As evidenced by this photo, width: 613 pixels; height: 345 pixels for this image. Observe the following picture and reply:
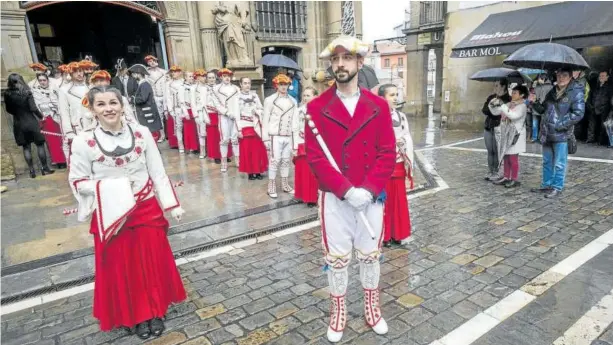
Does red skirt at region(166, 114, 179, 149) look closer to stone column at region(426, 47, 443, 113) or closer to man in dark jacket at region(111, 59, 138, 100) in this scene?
man in dark jacket at region(111, 59, 138, 100)

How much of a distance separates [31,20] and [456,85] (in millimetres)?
16644

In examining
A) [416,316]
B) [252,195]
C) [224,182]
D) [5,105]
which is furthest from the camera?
[5,105]

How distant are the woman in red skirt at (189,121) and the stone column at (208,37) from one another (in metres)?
2.55

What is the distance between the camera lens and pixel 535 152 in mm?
9961

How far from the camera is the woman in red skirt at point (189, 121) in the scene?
1008 centimetres

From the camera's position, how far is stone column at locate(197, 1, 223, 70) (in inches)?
498

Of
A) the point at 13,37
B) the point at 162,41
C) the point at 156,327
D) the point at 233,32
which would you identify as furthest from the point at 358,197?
the point at 162,41

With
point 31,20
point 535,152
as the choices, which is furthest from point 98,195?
point 31,20

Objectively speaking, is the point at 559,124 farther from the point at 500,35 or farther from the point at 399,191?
the point at 500,35

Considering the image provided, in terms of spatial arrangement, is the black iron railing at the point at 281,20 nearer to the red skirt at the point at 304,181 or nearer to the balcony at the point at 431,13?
the balcony at the point at 431,13

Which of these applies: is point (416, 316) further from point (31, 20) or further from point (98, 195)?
point (31, 20)

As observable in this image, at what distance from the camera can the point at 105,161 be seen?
300cm

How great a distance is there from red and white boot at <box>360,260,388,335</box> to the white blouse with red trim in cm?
188

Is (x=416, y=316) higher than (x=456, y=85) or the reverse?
the reverse
